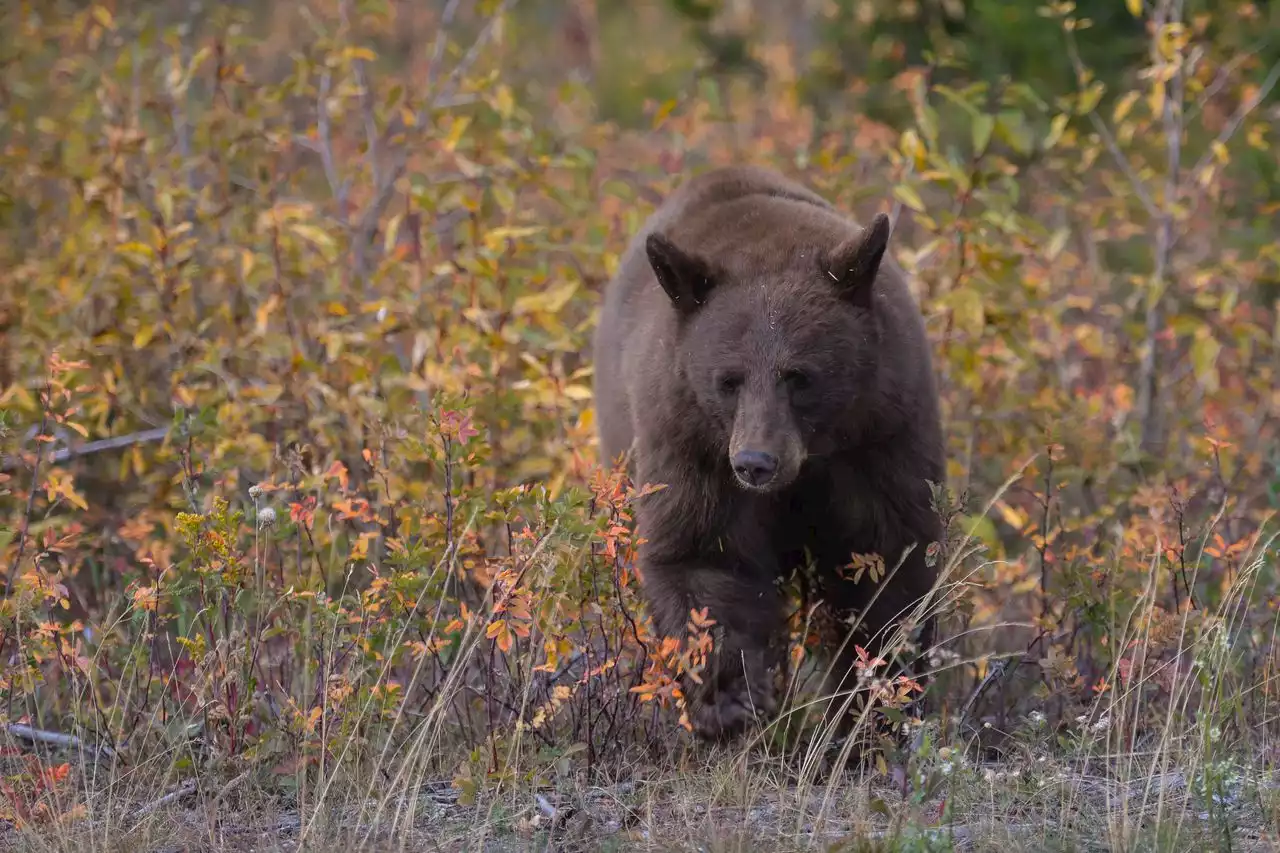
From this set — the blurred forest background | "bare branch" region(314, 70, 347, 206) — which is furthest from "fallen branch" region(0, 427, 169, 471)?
"bare branch" region(314, 70, 347, 206)

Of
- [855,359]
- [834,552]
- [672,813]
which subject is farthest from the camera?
[834,552]

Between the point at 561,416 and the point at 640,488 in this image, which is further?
the point at 561,416

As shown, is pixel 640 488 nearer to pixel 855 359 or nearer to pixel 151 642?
pixel 855 359

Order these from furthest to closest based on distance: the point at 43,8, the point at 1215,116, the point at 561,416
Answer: the point at 1215,116 < the point at 43,8 < the point at 561,416

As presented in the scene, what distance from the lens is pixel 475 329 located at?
5828mm

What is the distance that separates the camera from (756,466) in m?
3.74

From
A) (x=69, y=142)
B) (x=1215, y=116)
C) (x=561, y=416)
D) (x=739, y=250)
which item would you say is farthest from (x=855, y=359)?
(x=1215, y=116)

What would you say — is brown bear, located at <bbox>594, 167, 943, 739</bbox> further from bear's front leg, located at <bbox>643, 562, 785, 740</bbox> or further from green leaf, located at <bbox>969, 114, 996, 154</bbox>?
green leaf, located at <bbox>969, 114, 996, 154</bbox>

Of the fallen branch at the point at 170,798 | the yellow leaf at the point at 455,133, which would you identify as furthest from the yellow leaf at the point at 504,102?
the fallen branch at the point at 170,798

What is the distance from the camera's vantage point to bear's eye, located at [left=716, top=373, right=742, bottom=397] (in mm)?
3965

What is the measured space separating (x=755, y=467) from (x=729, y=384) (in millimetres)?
322

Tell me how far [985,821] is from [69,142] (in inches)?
183

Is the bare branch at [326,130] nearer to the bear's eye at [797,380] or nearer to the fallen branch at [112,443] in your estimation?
the fallen branch at [112,443]

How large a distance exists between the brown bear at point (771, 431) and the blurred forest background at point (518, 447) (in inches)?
7.0
